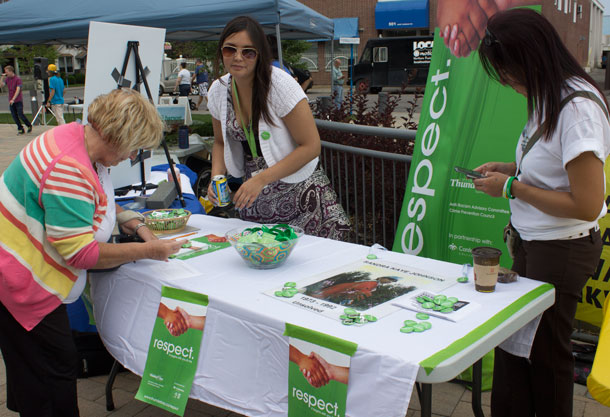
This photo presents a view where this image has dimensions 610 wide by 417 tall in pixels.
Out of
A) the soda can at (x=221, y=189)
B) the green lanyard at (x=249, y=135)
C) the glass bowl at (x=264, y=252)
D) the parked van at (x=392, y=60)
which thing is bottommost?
the glass bowl at (x=264, y=252)

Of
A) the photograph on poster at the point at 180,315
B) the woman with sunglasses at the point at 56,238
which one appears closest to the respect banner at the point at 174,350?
the photograph on poster at the point at 180,315

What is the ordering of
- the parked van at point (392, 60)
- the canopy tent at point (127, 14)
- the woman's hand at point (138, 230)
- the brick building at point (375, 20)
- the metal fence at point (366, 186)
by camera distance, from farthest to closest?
the brick building at point (375, 20) < the parked van at point (392, 60) < the canopy tent at point (127, 14) < the metal fence at point (366, 186) < the woman's hand at point (138, 230)

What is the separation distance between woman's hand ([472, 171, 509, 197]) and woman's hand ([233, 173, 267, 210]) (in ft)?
3.00

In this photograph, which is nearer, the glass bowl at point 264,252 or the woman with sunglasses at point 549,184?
the woman with sunglasses at point 549,184

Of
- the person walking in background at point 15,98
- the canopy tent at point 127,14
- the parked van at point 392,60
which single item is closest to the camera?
the canopy tent at point 127,14

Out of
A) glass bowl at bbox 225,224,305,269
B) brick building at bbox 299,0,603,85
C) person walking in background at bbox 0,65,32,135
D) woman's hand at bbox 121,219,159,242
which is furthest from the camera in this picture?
brick building at bbox 299,0,603,85

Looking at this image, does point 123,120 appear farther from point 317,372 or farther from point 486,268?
point 486,268

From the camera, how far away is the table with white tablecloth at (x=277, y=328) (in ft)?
4.70

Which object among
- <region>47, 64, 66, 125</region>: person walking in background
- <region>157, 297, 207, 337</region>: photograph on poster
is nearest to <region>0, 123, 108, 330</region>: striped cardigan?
<region>157, 297, 207, 337</region>: photograph on poster

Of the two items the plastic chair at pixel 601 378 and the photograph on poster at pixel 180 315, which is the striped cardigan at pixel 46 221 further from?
the plastic chair at pixel 601 378

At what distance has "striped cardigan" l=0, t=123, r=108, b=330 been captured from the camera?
177 centimetres

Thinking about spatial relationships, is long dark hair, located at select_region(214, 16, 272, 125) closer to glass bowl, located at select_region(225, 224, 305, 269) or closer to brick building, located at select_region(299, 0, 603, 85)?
glass bowl, located at select_region(225, 224, 305, 269)

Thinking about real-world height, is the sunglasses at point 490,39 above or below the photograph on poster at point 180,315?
above

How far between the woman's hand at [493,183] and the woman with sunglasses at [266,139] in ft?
2.71
